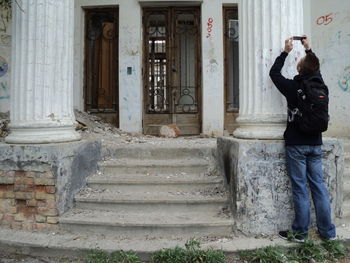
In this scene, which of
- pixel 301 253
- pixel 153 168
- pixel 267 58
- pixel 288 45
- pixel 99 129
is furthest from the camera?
pixel 99 129

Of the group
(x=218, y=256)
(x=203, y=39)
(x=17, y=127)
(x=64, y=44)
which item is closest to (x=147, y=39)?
(x=203, y=39)

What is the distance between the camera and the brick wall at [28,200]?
11.0 ft

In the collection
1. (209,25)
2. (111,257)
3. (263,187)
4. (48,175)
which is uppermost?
(209,25)

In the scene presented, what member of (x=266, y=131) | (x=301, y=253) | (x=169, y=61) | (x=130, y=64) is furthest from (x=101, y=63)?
(x=301, y=253)

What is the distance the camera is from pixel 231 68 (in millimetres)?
7477

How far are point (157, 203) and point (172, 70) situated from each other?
14.3 feet

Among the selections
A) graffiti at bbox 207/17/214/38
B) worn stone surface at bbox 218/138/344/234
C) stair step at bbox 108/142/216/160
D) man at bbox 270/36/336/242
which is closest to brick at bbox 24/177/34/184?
stair step at bbox 108/142/216/160

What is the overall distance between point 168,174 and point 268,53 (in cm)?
183

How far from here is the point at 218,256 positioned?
110 inches

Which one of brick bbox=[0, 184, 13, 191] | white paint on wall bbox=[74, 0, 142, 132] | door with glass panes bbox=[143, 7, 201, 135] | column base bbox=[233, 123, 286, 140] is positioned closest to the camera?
column base bbox=[233, 123, 286, 140]

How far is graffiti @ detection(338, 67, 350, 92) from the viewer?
21.1 ft

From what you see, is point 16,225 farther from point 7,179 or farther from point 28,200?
point 7,179

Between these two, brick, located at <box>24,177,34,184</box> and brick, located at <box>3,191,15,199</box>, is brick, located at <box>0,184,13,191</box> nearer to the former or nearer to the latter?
brick, located at <box>3,191,15,199</box>

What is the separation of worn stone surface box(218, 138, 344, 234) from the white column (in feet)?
13.1
